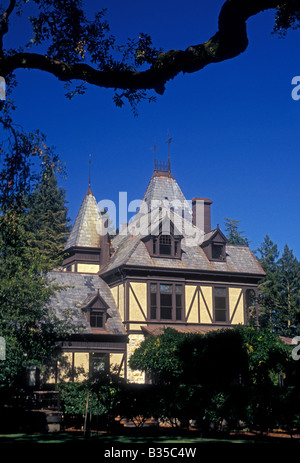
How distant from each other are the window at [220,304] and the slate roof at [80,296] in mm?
5794

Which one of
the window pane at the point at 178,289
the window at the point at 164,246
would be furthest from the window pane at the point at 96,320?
the window at the point at 164,246

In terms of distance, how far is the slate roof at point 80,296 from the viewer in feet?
92.7

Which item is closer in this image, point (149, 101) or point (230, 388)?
point (149, 101)

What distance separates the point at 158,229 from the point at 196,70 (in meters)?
22.9

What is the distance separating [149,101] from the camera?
10.4 meters

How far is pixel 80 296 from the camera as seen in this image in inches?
1184

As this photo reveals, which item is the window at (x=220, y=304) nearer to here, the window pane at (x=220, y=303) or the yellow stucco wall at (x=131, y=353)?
the window pane at (x=220, y=303)

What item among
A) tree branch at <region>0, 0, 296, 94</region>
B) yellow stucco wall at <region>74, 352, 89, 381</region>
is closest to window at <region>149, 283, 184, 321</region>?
yellow stucco wall at <region>74, 352, 89, 381</region>

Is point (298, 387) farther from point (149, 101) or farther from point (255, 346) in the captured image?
point (149, 101)

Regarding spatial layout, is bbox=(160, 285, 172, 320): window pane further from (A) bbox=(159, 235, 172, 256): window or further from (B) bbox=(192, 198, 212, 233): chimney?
(B) bbox=(192, 198, 212, 233): chimney
